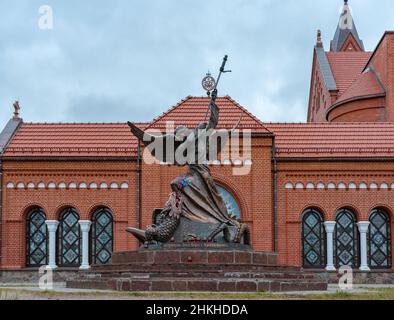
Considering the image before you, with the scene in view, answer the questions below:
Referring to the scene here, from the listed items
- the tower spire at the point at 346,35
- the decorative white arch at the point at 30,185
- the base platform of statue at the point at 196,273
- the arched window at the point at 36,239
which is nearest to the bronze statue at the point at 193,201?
the base platform of statue at the point at 196,273

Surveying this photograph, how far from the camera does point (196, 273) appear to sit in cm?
1894

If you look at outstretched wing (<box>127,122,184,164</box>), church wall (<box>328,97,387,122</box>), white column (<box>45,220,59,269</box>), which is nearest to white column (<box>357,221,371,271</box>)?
church wall (<box>328,97,387,122</box>)

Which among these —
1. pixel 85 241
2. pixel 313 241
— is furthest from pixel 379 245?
pixel 85 241

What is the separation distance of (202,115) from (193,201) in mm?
14819

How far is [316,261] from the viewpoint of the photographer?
116 feet

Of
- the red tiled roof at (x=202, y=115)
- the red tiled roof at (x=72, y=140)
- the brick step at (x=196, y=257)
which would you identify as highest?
the red tiled roof at (x=202, y=115)

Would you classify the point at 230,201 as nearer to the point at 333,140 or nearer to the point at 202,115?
the point at 202,115

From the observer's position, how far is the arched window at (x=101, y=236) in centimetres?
3547

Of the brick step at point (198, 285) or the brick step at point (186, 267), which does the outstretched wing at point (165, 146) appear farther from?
the brick step at point (198, 285)

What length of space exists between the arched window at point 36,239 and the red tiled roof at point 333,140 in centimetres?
1124

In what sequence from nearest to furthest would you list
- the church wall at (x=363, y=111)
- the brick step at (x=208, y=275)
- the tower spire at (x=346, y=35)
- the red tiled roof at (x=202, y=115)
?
the brick step at (x=208, y=275), the red tiled roof at (x=202, y=115), the church wall at (x=363, y=111), the tower spire at (x=346, y=35)

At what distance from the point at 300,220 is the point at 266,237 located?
1836mm
